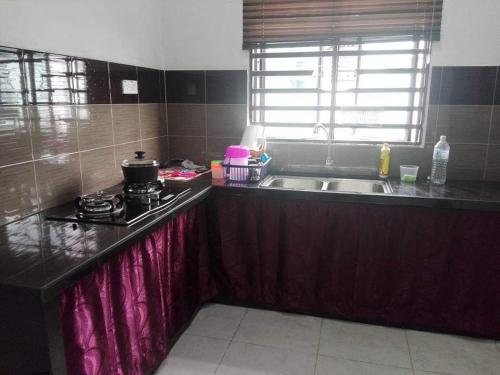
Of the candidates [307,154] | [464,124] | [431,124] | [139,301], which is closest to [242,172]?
[307,154]

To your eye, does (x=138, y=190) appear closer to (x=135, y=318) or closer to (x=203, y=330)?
(x=135, y=318)

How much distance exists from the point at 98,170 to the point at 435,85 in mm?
1899

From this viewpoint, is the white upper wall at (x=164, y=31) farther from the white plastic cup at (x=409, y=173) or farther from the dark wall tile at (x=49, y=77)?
the white plastic cup at (x=409, y=173)

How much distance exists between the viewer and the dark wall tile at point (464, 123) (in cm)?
221

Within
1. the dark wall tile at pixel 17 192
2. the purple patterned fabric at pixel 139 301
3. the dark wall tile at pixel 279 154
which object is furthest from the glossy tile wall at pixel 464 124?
the dark wall tile at pixel 17 192

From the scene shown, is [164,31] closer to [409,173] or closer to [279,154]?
[279,154]

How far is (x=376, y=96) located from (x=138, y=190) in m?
1.50

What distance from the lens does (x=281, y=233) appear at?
2.10 meters

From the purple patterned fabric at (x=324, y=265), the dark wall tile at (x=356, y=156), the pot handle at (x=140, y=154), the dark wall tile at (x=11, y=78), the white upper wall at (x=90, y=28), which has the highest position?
the white upper wall at (x=90, y=28)

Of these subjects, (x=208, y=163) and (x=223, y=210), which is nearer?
(x=223, y=210)

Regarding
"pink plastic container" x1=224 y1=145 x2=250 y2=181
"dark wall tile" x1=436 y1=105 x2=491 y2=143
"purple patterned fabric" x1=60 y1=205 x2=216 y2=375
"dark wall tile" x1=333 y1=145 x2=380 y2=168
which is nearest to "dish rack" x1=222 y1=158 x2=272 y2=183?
"pink plastic container" x1=224 y1=145 x2=250 y2=181

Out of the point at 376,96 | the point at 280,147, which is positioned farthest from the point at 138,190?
the point at 376,96

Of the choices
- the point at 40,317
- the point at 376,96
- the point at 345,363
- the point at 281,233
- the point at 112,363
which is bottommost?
the point at 345,363

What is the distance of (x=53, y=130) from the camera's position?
164cm
